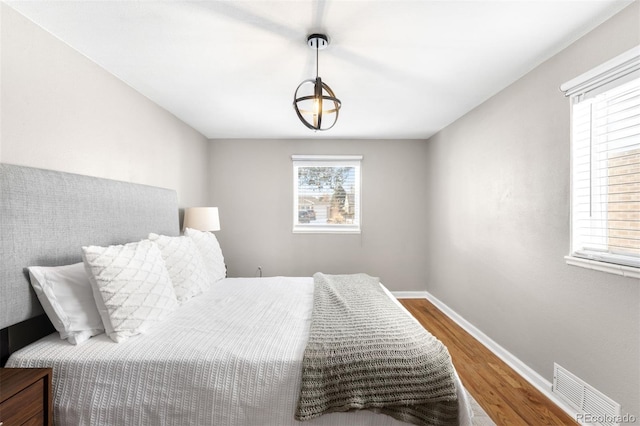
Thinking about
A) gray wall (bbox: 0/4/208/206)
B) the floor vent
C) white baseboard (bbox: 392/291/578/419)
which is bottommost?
white baseboard (bbox: 392/291/578/419)

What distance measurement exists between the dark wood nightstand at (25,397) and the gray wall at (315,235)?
317 centimetres

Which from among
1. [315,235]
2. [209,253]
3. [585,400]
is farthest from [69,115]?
[585,400]

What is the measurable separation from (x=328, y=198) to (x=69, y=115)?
10.5ft

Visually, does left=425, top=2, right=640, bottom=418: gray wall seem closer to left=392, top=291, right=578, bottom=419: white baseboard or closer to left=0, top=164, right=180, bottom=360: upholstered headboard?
left=392, top=291, right=578, bottom=419: white baseboard

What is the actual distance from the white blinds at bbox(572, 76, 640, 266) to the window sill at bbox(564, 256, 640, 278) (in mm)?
41

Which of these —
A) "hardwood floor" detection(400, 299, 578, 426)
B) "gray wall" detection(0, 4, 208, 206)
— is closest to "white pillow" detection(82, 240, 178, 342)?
"gray wall" detection(0, 4, 208, 206)

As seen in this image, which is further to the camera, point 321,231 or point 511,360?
point 321,231

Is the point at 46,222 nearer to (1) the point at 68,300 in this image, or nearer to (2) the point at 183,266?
(1) the point at 68,300

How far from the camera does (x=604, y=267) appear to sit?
171 centimetres

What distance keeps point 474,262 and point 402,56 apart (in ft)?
7.36

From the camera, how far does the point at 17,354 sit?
4.75 ft

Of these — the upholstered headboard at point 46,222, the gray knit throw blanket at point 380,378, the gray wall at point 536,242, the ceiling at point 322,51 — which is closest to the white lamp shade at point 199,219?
the upholstered headboard at point 46,222

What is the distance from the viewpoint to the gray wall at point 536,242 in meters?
1.68

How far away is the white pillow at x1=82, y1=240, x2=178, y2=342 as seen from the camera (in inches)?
62.7
